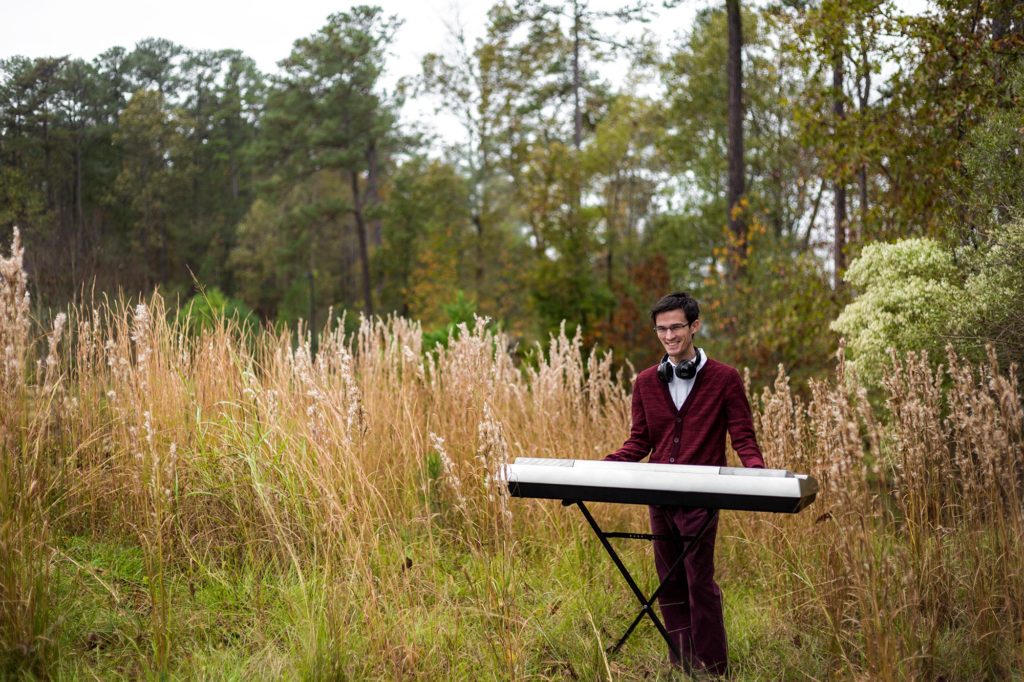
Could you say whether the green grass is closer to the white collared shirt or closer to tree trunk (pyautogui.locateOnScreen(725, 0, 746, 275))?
the white collared shirt

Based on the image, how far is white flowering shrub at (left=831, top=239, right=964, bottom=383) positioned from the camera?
5.05 metres

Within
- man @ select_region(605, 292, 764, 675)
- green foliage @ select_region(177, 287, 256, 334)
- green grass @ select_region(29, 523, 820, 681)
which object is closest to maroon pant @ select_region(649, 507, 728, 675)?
man @ select_region(605, 292, 764, 675)

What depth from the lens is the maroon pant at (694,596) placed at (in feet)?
9.72

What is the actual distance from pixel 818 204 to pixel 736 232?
8520 millimetres

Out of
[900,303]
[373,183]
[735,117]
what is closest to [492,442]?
[900,303]

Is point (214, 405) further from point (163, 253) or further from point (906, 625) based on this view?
point (163, 253)

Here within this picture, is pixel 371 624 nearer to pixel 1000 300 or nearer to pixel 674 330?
pixel 674 330

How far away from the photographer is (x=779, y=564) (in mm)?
3799

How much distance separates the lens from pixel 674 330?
2996 millimetres

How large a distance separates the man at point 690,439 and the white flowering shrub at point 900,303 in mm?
2440


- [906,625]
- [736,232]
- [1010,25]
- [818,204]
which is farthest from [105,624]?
[818,204]

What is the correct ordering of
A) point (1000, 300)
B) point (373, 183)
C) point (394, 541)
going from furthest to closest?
1. point (373, 183)
2. point (1000, 300)
3. point (394, 541)

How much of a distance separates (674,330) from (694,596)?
3.05ft

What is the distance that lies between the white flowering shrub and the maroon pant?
8.38ft
